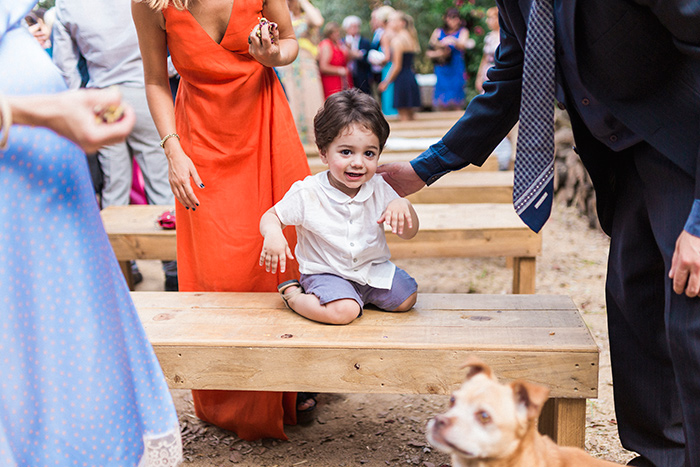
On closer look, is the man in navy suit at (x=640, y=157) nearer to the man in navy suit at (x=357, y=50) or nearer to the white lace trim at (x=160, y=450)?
the white lace trim at (x=160, y=450)

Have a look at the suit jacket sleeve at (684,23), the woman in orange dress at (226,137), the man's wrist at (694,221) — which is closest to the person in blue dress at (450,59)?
the woman in orange dress at (226,137)

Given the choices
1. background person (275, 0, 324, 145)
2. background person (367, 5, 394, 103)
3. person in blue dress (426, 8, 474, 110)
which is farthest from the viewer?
background person (367, 5, 394, 103)

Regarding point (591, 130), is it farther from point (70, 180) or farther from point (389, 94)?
point (389, 94)

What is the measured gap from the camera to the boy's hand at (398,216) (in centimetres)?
230

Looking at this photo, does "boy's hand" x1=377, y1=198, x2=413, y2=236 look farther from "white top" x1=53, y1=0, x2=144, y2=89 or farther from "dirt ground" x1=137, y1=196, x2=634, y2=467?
"white top" x1=53, y1=0, x2=144, y2=89

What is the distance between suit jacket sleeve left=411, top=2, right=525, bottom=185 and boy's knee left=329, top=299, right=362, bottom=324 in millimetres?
558

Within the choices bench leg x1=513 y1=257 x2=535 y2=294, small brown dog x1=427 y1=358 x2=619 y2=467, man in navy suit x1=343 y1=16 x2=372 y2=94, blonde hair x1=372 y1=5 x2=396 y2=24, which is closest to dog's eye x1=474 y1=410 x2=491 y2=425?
small brown dog x1=427 y1=358 x2=619 y2=467

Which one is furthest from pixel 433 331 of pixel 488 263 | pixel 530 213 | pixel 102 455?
pixel 488 263

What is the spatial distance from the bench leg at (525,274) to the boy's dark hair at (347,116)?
1.96 meters

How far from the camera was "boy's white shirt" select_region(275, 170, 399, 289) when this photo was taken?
7.83 feet

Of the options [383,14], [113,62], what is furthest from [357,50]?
[113,62]

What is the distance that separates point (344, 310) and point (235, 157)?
2.51 ft

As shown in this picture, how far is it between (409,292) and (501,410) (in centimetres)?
111

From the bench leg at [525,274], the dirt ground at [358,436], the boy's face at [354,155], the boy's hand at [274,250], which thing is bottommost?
the dirt ground at [358,436]
